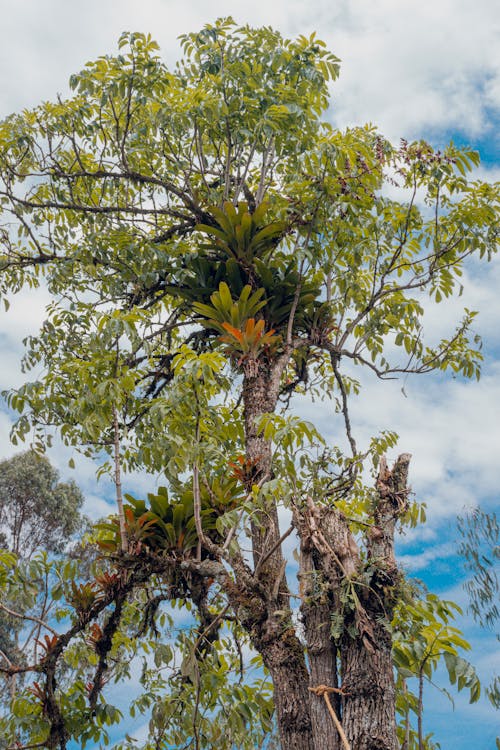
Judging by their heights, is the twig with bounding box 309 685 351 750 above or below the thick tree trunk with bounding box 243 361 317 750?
below

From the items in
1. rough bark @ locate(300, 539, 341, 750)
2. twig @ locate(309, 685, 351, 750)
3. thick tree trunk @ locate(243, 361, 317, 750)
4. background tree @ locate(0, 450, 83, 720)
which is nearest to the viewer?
twig @ locate(309, 685, 351, 750)

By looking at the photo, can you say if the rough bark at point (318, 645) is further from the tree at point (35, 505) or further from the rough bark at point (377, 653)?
the tree at point (35, 505)

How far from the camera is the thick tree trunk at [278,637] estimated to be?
3611 mm

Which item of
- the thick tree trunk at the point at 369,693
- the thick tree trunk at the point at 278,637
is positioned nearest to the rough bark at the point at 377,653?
the thick tree trunk at the point at 369,693

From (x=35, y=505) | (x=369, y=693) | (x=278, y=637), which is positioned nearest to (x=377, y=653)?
(x=369, y=693)

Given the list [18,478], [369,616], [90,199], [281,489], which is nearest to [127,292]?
[90,199]

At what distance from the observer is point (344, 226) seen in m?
5.45

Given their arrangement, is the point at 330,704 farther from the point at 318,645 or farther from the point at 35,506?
the point at 35,506

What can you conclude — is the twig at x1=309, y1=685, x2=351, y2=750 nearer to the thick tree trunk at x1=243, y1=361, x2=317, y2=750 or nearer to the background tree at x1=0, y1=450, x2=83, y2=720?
the thick tree trunk at x1=243, y1=361, x2=317, y2=750

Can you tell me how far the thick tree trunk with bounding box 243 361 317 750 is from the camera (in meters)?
3.61

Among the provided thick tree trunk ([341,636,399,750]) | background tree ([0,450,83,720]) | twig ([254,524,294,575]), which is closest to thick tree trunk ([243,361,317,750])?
twig ([254,524,294,575])

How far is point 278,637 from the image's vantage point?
3791 millimetres

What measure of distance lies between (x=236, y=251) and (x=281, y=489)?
8.53 ft

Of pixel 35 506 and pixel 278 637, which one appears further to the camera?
pixel 35 506
